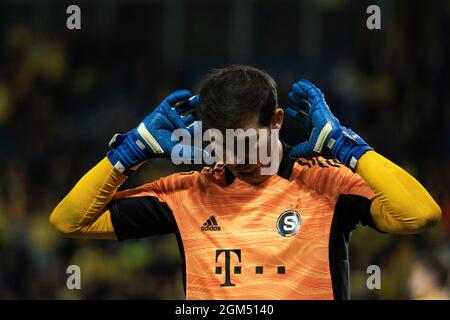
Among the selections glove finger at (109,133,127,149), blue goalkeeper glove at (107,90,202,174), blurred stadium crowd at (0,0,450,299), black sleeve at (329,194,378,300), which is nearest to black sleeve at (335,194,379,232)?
black sleeve at (329,194,378,300)

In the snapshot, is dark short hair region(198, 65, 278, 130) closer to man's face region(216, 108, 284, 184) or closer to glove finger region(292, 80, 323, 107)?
man's face region(216, 108, 284, 184)

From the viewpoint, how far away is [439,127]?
7.62m

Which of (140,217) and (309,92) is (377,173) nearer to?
(309,92)

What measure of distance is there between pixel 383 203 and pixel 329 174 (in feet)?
0.69

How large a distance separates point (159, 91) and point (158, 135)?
6239 mm

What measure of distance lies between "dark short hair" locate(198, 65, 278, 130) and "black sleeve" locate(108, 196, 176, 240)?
33 cm

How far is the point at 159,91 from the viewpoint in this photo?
9.09 meters

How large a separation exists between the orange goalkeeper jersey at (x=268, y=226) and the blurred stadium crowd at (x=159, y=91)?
348cm

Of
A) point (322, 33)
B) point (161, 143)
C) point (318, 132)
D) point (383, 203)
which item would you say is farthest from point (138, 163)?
point (322, 33)

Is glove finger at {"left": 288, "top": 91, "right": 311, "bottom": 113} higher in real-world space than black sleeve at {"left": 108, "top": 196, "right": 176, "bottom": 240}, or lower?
higher

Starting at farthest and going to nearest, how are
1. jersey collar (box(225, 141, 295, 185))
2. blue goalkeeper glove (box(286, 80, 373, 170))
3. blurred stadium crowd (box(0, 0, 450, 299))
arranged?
blurred stadium crowd (box(0, 0, 450, 299))
jersey collar (box(225, 141, 295, 185))
blue goalkeeper glove (box(286, 80, 373, 170))

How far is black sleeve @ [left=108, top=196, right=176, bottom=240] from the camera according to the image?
2932 mm

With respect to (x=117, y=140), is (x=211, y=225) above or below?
below

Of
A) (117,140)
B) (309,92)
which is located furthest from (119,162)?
(309,92)
